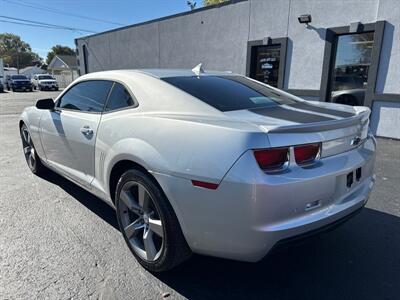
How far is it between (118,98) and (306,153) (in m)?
1.77

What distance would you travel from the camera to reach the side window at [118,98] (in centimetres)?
285

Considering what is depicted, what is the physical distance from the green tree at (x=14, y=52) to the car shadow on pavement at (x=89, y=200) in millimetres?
100950

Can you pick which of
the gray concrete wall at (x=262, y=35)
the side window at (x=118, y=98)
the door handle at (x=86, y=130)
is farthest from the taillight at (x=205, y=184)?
the gray concrete wall at (x=262, y=35)

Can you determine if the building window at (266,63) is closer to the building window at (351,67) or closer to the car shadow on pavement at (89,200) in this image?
the building window at (351,67)

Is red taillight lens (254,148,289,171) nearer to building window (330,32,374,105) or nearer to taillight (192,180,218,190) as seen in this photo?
taillight (192,180,218,190)

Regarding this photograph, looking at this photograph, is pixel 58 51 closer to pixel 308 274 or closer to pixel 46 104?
pixel 46 104

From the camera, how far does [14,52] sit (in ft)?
310

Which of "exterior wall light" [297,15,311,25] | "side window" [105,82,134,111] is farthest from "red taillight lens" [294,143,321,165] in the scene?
"exterior wall light" [297,15,311,25]

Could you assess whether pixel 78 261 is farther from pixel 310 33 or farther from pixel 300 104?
pixel 310 33

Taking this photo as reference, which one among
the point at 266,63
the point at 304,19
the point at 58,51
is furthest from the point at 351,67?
the point at 58,51

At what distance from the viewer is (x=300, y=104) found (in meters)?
3.03

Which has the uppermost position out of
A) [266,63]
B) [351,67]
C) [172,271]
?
[266,63]

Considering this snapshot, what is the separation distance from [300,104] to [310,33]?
6694mm

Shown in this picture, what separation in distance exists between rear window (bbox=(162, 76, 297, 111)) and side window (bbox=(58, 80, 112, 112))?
74 centimetres
